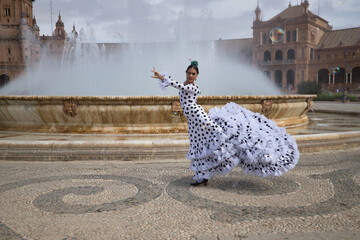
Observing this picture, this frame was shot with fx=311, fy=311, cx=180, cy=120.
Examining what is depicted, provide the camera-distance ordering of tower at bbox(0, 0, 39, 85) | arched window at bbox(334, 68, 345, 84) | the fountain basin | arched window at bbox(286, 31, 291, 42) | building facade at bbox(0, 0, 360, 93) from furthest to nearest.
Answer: tower at bbox(0, 0, 39, 85), arched window at bbox(286, 31, 291, 42), arched window at bbox(334, 68, 345, 84), building facade at bbox(0, 0, 360, 93), the fountain basin

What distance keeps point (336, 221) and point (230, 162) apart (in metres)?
1.17

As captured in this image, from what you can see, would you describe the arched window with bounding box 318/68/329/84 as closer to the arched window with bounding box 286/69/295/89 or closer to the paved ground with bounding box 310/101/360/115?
the arched window with bounding box 286/69/295/89

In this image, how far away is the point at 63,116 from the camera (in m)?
6.37

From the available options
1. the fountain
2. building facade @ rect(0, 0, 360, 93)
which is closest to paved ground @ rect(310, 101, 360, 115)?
the fountain

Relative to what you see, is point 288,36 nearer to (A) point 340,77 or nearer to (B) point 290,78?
(B) point 290,78

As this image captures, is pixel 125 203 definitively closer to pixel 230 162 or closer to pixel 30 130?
pixel 230 162

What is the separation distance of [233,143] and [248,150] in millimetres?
178

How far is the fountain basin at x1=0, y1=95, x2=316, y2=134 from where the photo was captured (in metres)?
6.09

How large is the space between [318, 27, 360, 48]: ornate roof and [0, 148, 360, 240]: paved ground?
52.5 meters

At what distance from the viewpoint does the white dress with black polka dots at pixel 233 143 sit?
335 cm

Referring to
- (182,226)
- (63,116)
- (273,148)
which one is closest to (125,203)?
(182,226)

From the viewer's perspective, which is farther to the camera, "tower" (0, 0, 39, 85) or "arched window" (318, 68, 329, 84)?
"tower" (0, 0, 39, 85)

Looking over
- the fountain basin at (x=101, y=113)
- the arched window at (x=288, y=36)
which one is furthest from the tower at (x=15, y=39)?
the fountain basin at (x=101, y=113)

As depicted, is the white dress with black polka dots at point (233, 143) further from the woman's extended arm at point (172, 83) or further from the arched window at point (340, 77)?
the arched window at point (340, 77)
